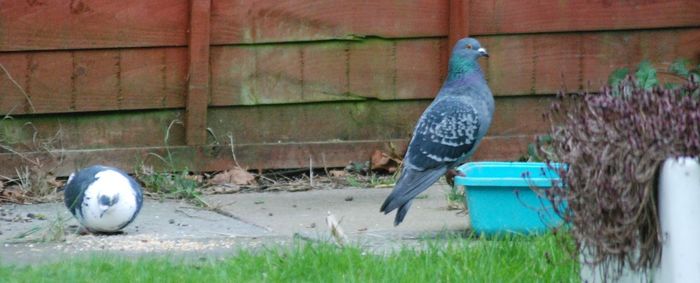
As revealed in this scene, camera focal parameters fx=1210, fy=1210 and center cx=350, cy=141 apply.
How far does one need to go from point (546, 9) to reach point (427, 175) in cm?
198

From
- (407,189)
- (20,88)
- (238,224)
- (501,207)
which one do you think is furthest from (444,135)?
(20,88)

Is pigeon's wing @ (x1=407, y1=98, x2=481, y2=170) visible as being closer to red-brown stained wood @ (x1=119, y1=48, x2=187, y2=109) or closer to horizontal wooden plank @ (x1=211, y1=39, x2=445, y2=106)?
horizontal wooden plank @ (x1=211, y1=39, x2=445, y2=106)

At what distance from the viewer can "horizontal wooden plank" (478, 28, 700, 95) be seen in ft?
22.7

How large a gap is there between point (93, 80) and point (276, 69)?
101 centimetres

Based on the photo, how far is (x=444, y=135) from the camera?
5.44 meters

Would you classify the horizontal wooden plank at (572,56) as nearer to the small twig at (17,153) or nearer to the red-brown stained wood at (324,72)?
the red-brown stained wood at (324,72)

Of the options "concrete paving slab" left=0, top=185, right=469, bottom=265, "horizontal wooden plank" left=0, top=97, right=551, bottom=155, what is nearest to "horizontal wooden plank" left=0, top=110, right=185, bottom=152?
"horizontal wooden plank" left=0, top=97, right=551, bottom=155

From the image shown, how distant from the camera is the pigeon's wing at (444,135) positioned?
536 cm

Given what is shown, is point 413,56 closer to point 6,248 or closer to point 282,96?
point 282,96

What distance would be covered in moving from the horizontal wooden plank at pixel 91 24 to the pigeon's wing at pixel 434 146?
5.61 ft

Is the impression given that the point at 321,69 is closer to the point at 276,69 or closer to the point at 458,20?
the point at 276,69

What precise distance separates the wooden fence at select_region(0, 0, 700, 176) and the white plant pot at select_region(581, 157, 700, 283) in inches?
147

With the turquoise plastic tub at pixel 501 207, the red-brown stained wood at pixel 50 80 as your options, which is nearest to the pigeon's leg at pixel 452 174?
the turquoise plastic tub at pixel 501 207

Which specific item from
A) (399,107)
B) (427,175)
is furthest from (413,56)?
(427,175)
